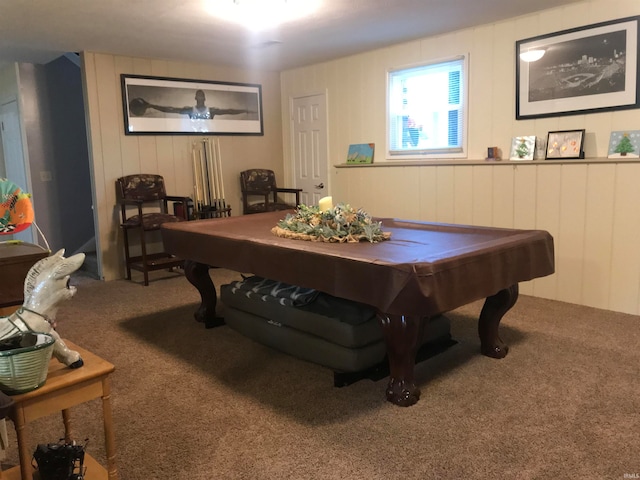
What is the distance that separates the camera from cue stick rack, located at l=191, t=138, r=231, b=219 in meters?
5.79

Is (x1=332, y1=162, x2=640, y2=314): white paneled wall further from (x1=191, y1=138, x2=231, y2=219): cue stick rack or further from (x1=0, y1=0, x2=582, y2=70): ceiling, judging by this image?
(x1=191, y1=138, x2=231, y2=219): cue stick rack

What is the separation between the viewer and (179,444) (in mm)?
2145

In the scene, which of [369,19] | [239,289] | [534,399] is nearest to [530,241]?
[534,399]

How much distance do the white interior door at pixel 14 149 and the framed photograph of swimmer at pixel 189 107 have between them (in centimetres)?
149

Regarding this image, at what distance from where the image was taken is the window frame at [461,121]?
15.2 feet

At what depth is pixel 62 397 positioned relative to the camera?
1.52 meters

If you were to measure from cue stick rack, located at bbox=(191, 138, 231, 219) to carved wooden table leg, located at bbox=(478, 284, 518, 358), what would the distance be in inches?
138

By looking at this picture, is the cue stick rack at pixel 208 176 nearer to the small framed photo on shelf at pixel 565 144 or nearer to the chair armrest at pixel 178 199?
the chair armrest at pixel 178 199

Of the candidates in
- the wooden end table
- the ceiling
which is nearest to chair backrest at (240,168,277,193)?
the ceiling

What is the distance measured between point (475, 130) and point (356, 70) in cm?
163

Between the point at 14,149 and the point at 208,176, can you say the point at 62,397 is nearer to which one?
the point at 208,176

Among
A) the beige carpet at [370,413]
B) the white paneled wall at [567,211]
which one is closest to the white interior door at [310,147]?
the white paneled wall at [567,211]

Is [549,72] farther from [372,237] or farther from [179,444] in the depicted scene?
[179,444]

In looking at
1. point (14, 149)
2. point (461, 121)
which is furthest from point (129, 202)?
point (461, 121)
